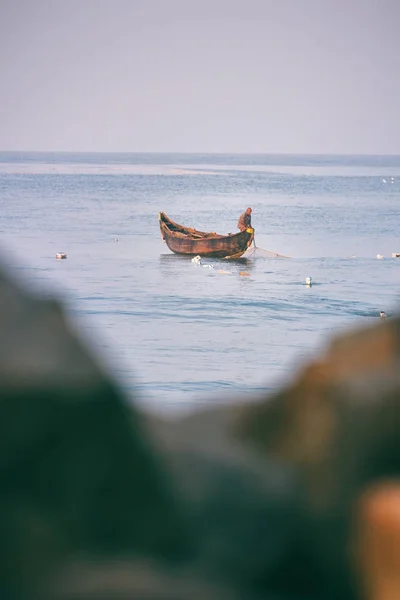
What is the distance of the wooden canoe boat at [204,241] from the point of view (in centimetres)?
4206

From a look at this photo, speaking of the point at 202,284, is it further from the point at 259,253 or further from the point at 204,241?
the point at 259,253

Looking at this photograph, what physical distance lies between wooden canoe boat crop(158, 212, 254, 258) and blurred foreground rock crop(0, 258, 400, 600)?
40.9 meters

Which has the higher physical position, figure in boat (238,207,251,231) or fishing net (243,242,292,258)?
figure in boat (238,207,251,231)

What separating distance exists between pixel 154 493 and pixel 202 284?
3776 centimetres

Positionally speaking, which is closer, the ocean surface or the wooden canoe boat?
the ocean surface

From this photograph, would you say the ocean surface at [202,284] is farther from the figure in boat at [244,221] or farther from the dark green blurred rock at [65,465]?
the figure in boat at [244,221]

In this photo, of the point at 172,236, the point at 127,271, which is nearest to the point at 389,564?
the point at 127,271

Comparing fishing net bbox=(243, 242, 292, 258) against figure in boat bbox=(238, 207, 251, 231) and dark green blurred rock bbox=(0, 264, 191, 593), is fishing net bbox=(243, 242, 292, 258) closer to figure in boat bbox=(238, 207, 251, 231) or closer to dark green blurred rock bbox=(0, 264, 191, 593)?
figure in boat bbox=(238, 207, 251, 231)

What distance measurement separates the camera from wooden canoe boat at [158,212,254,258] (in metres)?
42.1

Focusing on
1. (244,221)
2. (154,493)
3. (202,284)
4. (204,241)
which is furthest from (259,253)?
(154,493)

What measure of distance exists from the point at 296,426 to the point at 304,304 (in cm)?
3130

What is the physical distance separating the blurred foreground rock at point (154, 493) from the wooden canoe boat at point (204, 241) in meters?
40.9

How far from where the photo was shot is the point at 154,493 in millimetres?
467

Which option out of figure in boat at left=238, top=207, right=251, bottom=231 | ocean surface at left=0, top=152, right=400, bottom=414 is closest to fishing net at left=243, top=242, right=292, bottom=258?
ocean surface at left=0, top=152, right=400, bottom=414
